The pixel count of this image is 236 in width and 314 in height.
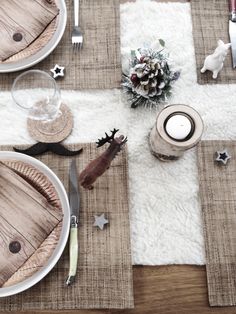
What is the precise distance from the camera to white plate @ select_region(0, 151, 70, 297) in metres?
0.77

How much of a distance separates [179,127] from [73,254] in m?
0.29

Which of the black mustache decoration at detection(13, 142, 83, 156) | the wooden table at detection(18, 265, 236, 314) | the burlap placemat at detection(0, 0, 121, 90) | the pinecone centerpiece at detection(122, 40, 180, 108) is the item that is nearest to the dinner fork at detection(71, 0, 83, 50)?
the burlap placemat at detection(0, 0, 121, 90)

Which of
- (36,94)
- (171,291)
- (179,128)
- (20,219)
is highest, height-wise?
(36,94)

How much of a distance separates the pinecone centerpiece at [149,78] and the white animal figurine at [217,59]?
7 cm

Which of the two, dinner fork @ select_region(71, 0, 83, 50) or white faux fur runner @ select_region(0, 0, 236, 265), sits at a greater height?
dinner fork @ select_region(71, 0, 83, 50)

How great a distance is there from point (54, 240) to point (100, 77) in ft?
1.11

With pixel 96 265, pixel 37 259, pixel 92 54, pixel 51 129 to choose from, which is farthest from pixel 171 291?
pixel 92 54

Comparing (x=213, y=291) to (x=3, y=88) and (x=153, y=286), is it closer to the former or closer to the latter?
(x=153, y=286)

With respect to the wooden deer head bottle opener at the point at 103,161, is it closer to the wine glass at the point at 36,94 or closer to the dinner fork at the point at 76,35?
the wine glass at the point at 36,94

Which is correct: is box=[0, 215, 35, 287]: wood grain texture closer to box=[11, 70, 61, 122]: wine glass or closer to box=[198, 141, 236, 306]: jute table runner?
box=[11, 70, 61, 122]: wine glass

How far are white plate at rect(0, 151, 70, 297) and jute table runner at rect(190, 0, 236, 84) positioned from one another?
1.18 ft

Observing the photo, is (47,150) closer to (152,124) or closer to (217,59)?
(152,124)

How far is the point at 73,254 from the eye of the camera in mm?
804

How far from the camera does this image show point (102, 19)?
3.10 feet
